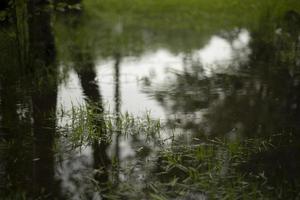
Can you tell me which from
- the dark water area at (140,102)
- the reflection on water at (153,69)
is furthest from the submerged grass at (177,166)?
the reflection on water at (153,69)

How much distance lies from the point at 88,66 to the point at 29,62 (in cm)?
211

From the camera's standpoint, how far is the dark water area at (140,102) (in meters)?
5.63

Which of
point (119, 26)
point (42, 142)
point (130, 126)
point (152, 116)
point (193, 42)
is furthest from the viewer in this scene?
point (119, 26)

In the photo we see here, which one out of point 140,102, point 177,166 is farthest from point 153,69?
point 177,166

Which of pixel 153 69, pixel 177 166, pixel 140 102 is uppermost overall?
pixel 153 69

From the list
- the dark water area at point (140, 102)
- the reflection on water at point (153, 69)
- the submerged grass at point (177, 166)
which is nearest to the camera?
the submerged grass at point (177, 166)

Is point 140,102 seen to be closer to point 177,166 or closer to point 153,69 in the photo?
point 153,69

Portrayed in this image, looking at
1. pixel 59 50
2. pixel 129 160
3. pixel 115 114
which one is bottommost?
pixel 129 160

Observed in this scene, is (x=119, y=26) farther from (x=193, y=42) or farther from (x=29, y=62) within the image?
(x=29, y=62)

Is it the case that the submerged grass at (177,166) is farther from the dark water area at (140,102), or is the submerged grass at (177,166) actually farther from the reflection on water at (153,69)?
the reflection on water at (153,69)

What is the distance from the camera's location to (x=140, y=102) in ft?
28.4

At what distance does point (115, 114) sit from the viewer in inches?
309

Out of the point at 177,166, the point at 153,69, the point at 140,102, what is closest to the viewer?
the point at 177,166

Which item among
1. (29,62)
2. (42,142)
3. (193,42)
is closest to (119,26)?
(193,42)
